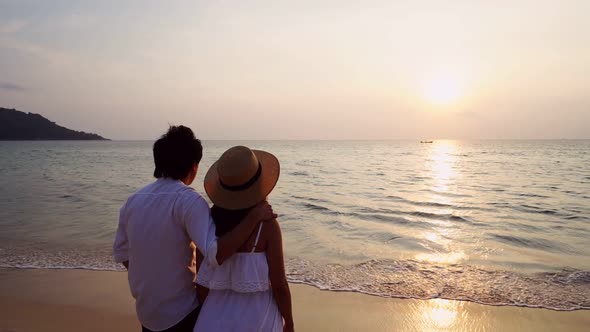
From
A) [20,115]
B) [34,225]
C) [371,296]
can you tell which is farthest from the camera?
[20,115]

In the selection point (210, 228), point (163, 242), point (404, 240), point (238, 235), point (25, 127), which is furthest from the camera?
point (25, 127)

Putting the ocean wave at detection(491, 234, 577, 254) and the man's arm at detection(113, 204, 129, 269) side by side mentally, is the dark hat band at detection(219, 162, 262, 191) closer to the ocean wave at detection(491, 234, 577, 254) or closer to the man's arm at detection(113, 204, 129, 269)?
the man's arm at detection(113, 204, 129, 269)

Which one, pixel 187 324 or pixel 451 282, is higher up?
pixel 187 324

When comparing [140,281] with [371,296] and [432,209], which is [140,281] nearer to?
[371,296]

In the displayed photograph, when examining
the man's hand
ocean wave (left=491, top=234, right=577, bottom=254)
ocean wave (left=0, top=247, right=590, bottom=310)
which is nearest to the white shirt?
the man's hand

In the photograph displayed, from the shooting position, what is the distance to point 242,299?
6.82 ft

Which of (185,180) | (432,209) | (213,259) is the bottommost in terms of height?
(432,209)

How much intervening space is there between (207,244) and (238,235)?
16 cm

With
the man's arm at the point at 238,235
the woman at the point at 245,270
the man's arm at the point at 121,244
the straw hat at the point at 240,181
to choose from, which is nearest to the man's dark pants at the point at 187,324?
the woman at the point at 245,270

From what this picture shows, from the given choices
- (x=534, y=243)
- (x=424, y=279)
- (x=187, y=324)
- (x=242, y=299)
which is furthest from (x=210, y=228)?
(x=534, y=243)

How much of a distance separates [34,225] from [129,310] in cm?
731

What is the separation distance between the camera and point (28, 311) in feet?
17.3

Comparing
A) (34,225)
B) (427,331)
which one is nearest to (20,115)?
(34,225)

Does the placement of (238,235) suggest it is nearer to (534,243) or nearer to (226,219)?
(226,219)
